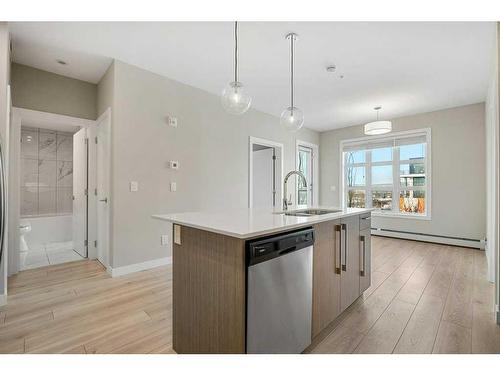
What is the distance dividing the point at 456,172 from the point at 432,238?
4.34 feet

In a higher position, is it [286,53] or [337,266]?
[286,53]

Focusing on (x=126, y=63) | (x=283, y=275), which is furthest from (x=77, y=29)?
(x=283, y=275)

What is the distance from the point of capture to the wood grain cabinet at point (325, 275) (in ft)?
5.61

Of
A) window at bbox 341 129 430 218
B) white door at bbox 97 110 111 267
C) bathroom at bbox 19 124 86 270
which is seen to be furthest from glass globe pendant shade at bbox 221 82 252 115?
window at bbox 341 129 430 218

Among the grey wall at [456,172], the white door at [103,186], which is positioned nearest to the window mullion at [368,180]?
the grey wall at [456,172]

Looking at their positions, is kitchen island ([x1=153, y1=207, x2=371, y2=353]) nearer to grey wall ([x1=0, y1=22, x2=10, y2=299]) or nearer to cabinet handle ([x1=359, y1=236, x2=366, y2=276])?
cabinet handle ([x1=359, y1=236, x2=366, y2=276])

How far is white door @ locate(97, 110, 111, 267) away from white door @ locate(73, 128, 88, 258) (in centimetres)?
44

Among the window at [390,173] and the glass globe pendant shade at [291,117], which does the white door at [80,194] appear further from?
the window at [390,173]

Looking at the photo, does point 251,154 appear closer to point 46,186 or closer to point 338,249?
point 338,249

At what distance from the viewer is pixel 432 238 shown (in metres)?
4.94

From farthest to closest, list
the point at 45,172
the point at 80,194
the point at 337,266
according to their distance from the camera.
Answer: the point at 45,172, the point at 80,194, the point at 337,266

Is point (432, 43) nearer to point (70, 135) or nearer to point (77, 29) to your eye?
point (77, 29)

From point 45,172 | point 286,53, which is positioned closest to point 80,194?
point 45,172

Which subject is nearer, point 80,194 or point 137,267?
point 137,267
